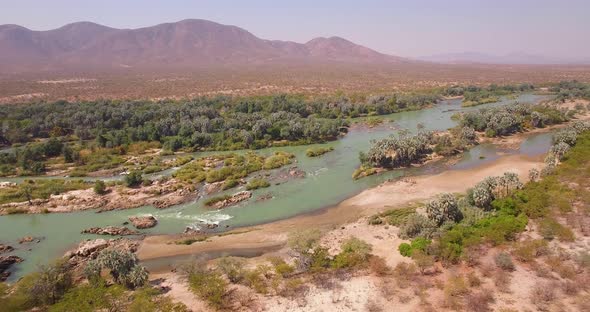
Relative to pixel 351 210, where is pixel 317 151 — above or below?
above

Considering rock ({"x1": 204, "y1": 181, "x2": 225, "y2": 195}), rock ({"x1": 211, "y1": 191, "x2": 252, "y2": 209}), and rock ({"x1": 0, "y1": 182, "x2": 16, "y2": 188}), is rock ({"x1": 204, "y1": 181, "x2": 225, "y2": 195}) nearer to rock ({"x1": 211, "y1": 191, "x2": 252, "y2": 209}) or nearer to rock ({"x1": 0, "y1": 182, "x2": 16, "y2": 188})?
rock ({"x1": 211, "y1": 191, "x2": 252, "y2": 209})

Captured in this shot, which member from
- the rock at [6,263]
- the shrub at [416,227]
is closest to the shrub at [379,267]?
the shrub at [416,227]

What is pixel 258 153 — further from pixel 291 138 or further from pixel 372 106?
pixel 372 106

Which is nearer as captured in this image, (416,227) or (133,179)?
(416,227)

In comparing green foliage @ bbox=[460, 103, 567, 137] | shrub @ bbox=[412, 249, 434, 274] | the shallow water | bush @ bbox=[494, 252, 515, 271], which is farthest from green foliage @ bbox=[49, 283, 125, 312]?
green foliage @ bbox=[460, 103, 567, 137]

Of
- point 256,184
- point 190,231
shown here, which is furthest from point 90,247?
point 256,184

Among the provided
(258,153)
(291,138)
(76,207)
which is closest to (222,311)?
(76,207)

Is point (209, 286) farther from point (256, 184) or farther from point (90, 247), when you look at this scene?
point (256, 184)
